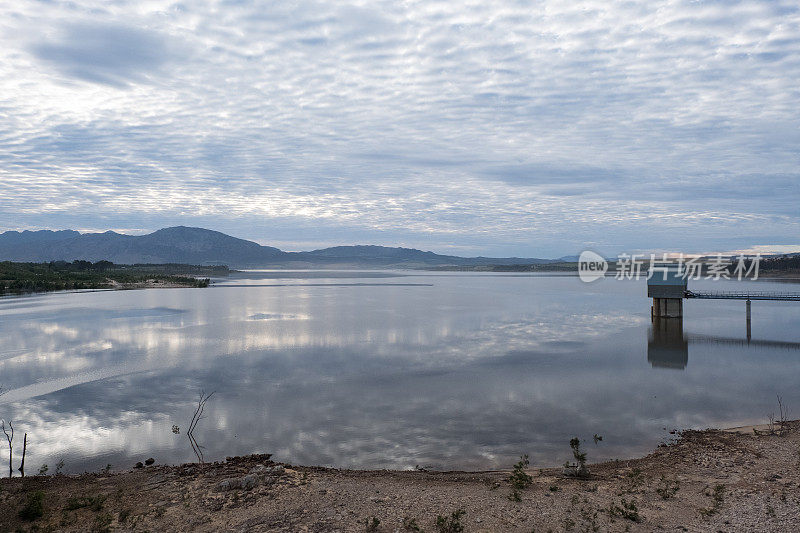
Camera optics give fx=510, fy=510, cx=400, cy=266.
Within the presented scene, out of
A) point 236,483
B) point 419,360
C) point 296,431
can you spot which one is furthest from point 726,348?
point 236,483

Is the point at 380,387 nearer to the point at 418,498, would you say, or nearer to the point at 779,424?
the point at 418,498

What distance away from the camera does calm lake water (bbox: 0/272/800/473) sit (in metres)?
15.3

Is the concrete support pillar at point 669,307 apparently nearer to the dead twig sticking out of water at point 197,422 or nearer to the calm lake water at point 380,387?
the calm lake water at point 380,387

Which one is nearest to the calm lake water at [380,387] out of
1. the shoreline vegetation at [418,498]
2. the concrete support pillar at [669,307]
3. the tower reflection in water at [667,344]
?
the tower reflection in water at [667,344]

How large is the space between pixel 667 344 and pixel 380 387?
916 inches

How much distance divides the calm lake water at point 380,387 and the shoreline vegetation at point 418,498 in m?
1.48

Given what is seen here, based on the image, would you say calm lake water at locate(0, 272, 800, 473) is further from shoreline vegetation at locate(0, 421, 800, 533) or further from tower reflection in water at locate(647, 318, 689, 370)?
shoreline vegetation at locate(0, 421, 800, 533)

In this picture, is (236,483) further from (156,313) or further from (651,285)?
(156,313)

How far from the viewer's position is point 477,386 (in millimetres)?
22375

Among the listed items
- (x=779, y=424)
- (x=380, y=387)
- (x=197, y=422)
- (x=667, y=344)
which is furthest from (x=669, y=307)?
(x=197, y=422)

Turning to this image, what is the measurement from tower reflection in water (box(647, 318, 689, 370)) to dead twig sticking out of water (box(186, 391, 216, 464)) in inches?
909

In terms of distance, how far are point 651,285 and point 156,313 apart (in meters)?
48.1

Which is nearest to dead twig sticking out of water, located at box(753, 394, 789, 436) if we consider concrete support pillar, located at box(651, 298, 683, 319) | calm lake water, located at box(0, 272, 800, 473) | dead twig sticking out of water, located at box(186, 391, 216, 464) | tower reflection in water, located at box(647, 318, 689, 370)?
calm lake water, located at box(0, 272, 800, 473)

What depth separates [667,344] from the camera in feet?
116
